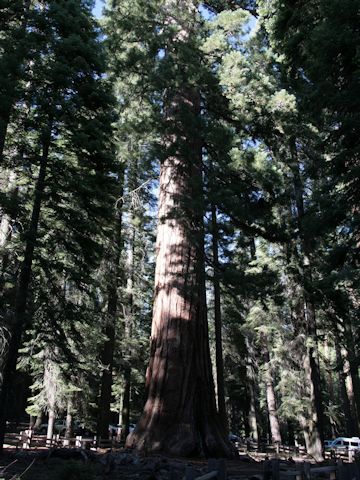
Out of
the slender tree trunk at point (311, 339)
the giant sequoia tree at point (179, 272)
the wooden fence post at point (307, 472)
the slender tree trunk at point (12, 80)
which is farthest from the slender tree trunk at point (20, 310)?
the slender tree trunk at point (311, 339)

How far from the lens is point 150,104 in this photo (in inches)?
492

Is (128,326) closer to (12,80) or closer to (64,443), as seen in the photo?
(64,443)

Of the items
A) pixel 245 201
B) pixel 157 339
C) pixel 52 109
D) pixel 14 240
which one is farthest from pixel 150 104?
pixel 157 339

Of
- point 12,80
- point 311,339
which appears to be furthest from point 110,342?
point 12,80

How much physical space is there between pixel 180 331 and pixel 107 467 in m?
2.88

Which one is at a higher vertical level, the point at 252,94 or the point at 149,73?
the point at 149,73

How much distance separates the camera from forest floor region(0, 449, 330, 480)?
5215 mm

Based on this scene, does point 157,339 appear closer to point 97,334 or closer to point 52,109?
point 52,109

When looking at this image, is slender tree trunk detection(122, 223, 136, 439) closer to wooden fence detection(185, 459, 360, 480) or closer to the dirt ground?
the dirt ground

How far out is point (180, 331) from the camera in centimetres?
859

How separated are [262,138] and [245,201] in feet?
7.44

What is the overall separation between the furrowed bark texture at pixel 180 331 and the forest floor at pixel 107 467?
51 centimetres

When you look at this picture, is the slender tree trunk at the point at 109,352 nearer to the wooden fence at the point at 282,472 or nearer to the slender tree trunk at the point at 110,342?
the slender tree trunk at the point at 110,342

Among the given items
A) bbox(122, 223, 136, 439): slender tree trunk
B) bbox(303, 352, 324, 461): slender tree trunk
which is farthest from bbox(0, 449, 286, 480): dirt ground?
bbox(122, 223, 136, 439): slender tree trunk
